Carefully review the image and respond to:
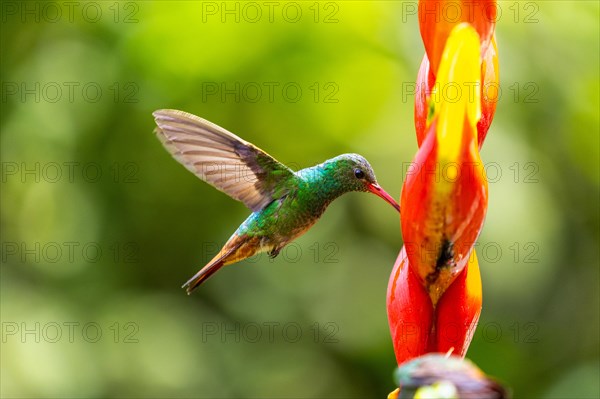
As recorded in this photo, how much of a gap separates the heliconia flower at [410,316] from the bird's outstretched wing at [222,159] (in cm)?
57

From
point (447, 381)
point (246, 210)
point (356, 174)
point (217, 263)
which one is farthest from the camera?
point (246, 210)

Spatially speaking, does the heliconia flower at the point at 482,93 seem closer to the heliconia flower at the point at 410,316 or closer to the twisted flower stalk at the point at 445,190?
the twisted flower stalk at the point at 445,190

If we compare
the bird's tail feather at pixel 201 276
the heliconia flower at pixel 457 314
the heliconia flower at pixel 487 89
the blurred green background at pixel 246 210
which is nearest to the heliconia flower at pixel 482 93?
the heliconia flower at pixel 487 89

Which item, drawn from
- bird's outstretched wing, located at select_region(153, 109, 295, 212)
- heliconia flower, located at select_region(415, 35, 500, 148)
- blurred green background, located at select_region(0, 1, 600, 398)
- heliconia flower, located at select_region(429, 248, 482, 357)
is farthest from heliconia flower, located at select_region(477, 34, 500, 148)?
blurred green background, located at select_region(0, 1, 600, 398)

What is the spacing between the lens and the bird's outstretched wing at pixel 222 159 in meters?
1.26

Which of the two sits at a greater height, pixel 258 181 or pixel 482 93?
pixel 482 93

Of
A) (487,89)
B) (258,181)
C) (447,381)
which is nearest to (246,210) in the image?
(258,181)

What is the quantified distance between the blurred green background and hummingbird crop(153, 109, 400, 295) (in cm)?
80

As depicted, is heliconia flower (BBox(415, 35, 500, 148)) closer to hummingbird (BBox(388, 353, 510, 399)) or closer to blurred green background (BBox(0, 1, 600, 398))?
hummingbird (BBox(388, 353, 510, 399))

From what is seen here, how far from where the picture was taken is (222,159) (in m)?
1.42

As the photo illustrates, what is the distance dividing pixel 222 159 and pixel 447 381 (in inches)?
36.6

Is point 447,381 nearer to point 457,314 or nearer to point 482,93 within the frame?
point 457,314

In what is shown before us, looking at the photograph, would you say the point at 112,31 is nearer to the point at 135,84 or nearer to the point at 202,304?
the point at 135,84

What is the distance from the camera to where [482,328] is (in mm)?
2232
